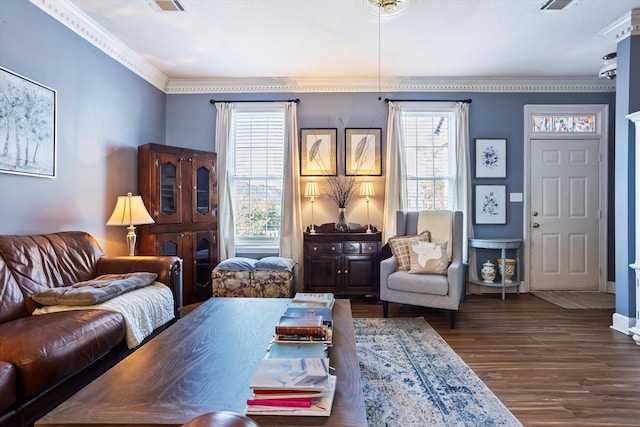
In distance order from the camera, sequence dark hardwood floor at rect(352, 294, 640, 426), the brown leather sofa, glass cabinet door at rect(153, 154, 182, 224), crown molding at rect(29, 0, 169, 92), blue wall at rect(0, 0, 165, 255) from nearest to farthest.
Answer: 1. the brown leather sofa
2. dark hardwood floor at rect(352, 294, 640, 426)
3. blue wall at rect(0, 0, 165, 255)
4. crown molding at rect(29, 0, 169, 92)
5. glass cabinet door at rect(153, 154, 182, 224)

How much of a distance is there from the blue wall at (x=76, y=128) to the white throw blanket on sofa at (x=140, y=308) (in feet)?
3.03

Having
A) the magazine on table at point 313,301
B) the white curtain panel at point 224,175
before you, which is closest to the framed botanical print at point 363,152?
the white curtain panel at point 224,175

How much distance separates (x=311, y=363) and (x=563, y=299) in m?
4.10

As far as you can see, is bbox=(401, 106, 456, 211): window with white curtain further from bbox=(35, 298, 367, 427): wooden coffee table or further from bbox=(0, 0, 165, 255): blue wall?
bbox=(0, 0, 165, 255): blue wall

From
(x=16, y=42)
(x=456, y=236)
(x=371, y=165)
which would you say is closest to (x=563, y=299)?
(x=456, y=236)

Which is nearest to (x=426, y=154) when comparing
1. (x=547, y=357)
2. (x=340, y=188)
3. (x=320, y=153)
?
(x=340, y=188)

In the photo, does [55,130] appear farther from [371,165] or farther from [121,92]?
[371,165]

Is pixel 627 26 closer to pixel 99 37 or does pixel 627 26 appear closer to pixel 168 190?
pixel 168 190

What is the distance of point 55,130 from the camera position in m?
2.81

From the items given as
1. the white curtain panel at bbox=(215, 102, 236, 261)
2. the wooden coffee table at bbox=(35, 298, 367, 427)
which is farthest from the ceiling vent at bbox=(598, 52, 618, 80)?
the white curtain panel at bbox=(215, 102, 236, 261)

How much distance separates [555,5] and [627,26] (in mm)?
765

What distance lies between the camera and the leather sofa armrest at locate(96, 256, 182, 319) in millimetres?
2850

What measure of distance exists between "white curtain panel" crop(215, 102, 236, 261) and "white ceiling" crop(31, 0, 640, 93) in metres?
0.48

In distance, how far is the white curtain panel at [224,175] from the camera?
4602 mm
